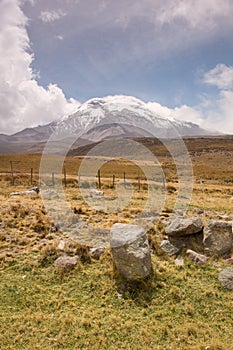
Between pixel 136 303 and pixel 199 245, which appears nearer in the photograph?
pixel 136 303

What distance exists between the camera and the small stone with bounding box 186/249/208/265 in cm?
1206

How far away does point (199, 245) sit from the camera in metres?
13.4

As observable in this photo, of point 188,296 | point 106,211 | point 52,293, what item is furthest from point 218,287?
point 106,211

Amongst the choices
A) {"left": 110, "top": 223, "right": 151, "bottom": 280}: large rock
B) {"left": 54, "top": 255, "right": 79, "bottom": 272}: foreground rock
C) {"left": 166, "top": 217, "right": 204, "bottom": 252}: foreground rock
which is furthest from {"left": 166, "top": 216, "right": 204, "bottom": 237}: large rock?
{"left": 54, "top": 255, "right": 79, "bottom": 272}: foreground rock

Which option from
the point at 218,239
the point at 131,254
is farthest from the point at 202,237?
the point at 131,254

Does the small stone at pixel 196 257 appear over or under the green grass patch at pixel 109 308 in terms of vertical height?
over

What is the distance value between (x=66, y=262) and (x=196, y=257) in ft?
21.1

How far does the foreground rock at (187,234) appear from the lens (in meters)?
13.2

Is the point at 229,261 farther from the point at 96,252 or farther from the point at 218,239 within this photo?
the point at 96,252

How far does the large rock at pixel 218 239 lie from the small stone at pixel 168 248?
1718 millimetres

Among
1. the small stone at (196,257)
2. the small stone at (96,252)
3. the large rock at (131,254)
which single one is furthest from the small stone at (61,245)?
the small stone at (196,257)

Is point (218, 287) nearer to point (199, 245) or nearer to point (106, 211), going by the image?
point (199, 245)

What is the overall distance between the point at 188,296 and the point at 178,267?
1.72m

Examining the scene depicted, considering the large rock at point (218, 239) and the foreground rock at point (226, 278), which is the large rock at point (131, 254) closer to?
the foreground rock at point (226, 278)
